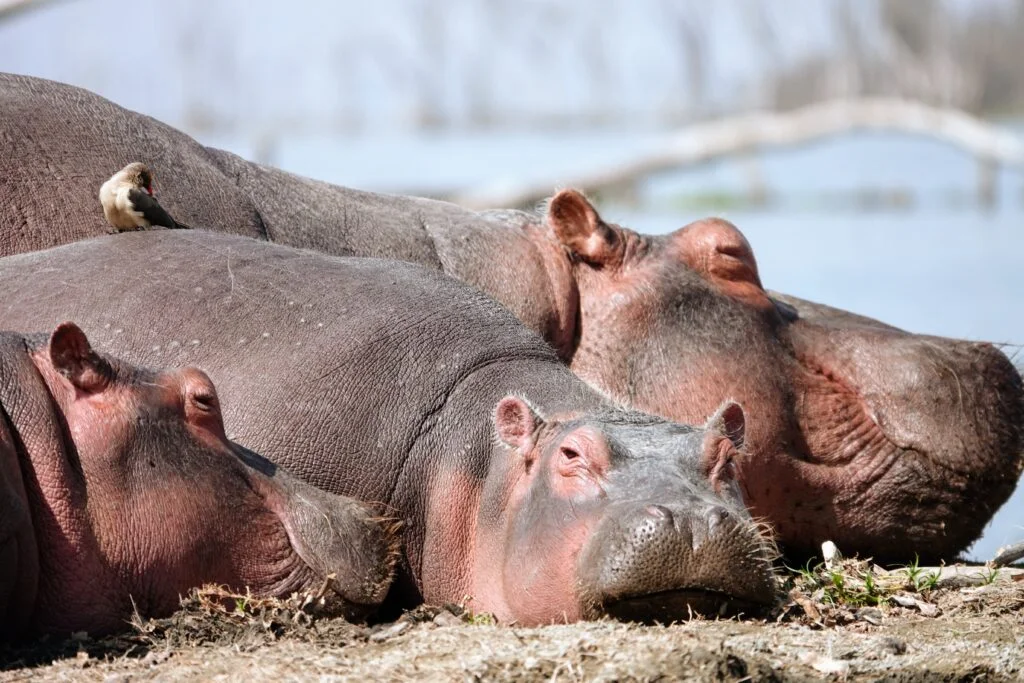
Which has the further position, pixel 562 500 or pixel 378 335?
pixel 378 335

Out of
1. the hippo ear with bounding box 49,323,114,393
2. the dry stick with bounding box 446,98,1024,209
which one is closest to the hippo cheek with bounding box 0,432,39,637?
the hippo ear with bounding box 49,323,114,393

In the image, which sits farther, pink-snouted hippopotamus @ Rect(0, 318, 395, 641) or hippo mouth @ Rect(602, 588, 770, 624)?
hippo mouth @ Rect(602, 588, 770, 624)

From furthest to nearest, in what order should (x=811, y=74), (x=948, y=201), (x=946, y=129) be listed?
(x=811, y=74) < (x=948, y=201) < (x=946, y=129)

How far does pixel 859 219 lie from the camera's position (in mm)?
27766

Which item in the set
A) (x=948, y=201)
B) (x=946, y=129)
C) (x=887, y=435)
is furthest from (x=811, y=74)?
(x=887, y=435)

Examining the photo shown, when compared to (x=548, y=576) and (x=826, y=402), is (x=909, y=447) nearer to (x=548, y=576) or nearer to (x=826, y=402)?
(x=826, y=402)

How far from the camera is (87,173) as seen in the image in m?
5.64

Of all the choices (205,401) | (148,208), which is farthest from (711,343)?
(205,401)

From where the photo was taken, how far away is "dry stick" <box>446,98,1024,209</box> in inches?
800

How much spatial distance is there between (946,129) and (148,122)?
22011mm

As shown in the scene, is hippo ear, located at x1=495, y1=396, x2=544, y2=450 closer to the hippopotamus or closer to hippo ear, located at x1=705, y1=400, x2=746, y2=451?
hippo ear, located at x1=705, y1=400, x2=746, y2=451

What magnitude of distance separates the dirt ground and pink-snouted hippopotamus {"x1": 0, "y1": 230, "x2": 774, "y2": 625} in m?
0.16

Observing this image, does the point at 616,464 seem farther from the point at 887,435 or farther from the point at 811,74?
the point at 811,74

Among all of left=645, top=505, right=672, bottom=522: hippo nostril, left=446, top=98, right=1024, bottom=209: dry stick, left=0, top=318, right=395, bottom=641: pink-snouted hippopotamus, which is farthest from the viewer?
left=446, top=98, right=1024, bottom=209: dry stick
